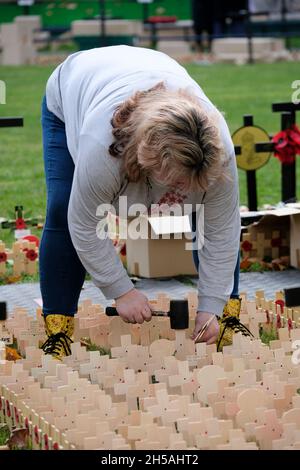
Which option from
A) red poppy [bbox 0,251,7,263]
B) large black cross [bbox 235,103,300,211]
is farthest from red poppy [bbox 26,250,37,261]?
large black cross [bbox 235,103,300,211]

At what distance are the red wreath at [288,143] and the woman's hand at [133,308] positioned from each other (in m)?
2.84

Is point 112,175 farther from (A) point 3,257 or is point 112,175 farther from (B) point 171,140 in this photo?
(A) point 3,257

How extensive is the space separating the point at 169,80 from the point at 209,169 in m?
0.47

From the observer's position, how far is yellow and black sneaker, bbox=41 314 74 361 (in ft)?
14.8

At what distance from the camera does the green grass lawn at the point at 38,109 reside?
8.59 m

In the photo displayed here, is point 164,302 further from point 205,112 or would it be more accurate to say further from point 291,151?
point 291,151

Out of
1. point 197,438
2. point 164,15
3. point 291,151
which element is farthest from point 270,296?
point 164,15

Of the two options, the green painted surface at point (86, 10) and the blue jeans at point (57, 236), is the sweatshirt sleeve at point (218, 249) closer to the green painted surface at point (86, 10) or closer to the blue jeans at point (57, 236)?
the blue jeans at point (57, 236)

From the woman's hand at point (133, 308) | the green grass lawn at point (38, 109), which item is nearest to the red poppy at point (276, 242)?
the green grass lawn at point (38, 109)

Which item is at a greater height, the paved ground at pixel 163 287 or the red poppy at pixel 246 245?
the red poppy at pixel 246 245

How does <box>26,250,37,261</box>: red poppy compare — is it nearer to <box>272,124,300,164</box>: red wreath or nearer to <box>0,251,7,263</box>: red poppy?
<box>0,251,7,263</box>: red poppy

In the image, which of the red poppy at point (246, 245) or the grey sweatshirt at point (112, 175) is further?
the red poppy at point (246, 245)

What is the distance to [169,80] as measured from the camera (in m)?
4.01

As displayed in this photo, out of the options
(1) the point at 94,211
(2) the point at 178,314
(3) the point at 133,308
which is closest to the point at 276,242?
(2) the point at 178,314
